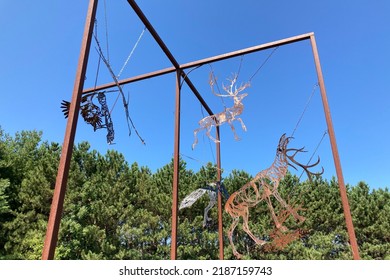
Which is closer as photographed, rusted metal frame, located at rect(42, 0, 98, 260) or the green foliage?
rusted metal frame, located at rect(42, 0, 98, 260)

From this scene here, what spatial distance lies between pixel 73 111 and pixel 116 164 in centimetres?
777

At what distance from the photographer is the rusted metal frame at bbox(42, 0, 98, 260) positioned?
142 cm

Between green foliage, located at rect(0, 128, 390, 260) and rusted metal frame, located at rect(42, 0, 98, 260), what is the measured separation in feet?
19.7

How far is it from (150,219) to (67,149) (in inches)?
269

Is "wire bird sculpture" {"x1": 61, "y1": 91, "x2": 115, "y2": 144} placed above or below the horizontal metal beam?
below

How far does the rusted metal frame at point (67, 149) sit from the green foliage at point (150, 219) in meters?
6.01

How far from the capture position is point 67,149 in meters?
1.57

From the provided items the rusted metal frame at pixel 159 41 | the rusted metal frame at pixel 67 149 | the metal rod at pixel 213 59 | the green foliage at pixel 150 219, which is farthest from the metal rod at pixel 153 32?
the green foliage at pixel 150 219

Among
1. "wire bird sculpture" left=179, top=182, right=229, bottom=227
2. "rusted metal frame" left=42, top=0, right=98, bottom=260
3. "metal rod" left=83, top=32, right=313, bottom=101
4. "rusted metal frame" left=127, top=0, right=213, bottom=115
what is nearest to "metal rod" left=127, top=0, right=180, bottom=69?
"rusted metal frame" left=127, top=0, right=213, bottom=115

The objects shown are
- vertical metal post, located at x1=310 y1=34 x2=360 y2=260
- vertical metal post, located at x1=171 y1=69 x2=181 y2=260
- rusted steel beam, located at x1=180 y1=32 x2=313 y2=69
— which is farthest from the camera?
rusted steel beam, located at x1=180 y1=32 x2=313 y2=69

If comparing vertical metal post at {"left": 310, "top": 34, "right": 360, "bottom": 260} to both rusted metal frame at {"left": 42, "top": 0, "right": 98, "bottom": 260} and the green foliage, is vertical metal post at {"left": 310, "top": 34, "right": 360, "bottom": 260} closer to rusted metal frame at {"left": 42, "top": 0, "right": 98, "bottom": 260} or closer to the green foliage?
rusted metal frame at {"left": 42, "top": 0, "right": 98, "bottom": 260}

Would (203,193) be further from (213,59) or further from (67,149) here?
(67,149)

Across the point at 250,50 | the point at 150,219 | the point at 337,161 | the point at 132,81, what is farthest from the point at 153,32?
the point at 150,219

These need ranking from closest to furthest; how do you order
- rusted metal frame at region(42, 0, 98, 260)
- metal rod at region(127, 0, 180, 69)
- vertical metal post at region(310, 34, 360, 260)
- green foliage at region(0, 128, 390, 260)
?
1. rusted metal frame at region(42, 0, 98, 260)
2. vertical metal post at region(310, 34, 360, 260)
3. metal rod at region(127, 0, 180, 69)
4. green foliage at region(0, 128, 390, 260)
